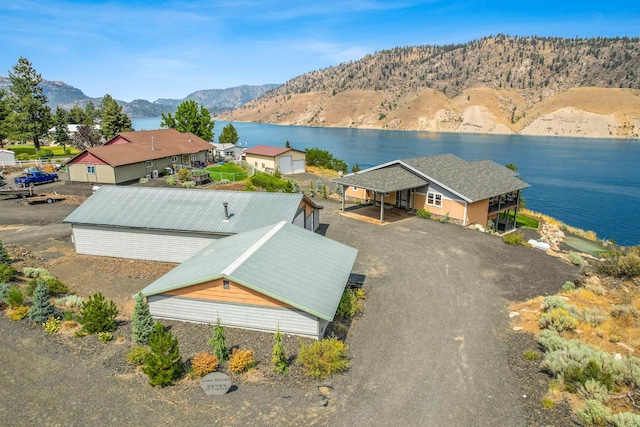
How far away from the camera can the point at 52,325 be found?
50.9ft

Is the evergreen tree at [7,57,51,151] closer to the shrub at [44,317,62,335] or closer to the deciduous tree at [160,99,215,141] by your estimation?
the deciduous tree at [160,99,215,141]

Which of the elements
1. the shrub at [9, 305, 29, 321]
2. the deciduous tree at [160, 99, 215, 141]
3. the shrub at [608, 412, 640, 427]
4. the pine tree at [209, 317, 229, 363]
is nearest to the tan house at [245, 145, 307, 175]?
the deciduous tree at [160, 99, 215, 141]

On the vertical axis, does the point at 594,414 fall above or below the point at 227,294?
below

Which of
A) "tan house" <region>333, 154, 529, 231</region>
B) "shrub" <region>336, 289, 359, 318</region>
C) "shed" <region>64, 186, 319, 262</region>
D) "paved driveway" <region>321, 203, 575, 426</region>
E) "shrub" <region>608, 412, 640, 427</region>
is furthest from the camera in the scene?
"tan house" <region>333, 154, 529, 231</region>

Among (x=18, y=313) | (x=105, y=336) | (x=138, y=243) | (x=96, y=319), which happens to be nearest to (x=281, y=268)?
(x=105, y=336)

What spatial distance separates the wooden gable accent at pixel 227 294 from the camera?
49.4 ft

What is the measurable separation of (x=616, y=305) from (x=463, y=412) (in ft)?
36.6

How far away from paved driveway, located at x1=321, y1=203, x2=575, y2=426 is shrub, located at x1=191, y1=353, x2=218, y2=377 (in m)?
4.08

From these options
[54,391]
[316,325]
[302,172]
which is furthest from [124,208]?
[302,172]

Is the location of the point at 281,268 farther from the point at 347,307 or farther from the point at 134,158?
the point at 134,158

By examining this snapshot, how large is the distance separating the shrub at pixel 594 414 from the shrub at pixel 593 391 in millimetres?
552

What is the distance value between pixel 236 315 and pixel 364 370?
533 cm

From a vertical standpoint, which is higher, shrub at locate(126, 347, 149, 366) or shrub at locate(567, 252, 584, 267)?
shrub at locate(126, 347, 149, 366)

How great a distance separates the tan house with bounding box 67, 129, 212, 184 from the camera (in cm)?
4509
